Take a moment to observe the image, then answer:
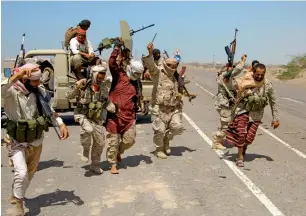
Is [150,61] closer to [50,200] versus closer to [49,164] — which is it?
[49,164]

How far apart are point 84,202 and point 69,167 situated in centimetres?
207

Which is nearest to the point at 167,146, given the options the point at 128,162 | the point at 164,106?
the point at 164,106

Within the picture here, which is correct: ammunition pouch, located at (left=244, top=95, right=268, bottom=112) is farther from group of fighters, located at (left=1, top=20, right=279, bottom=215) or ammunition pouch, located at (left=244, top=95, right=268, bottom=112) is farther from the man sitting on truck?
the man sitting on truck

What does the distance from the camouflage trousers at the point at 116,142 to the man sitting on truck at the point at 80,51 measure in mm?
2191

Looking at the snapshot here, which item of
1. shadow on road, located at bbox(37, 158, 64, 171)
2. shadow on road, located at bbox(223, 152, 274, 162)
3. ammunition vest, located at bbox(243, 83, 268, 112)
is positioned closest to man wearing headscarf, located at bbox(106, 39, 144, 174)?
shadow on road, located at bbox(37, 158, 64, 171)

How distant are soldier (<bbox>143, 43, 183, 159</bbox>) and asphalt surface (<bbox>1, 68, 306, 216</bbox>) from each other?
18.4 inches

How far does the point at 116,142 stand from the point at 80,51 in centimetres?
277

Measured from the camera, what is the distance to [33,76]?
5.08 metres

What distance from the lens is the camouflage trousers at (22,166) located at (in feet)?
16.4

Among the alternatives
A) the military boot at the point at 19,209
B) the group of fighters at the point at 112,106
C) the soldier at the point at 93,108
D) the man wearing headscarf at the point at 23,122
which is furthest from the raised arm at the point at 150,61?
the military boot at the point at 19,209

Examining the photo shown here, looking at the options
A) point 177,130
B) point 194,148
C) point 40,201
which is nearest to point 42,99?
point 40,201

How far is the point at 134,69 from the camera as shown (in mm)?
7305

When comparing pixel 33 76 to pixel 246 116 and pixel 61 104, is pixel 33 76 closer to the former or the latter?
pixel 246 116

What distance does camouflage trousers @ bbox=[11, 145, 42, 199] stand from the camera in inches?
197
